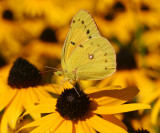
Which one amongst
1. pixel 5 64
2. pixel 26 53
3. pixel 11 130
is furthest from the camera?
pixel 26 53

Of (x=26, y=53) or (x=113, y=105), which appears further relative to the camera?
(x=26, y=53)

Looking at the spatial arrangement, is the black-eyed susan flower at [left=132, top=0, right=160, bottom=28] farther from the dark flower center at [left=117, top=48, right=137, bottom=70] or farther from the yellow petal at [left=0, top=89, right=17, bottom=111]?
the yellow petal at [left=0, top=89, right=17, bottom=111]

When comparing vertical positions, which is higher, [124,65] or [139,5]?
[139,5]

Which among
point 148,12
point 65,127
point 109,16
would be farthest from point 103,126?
point 148,12

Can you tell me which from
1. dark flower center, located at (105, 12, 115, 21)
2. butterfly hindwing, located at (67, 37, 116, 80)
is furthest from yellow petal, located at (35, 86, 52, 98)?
dark flower center, located at (105, 12, 115, 21)

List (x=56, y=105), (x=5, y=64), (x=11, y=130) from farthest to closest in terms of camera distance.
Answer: (x=5, y=64)
(x=11, y=130)
(x=56, y=105)

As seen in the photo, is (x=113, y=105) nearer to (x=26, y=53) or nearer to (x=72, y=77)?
(x=72, y=77)

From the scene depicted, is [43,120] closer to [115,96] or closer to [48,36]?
[115,96]

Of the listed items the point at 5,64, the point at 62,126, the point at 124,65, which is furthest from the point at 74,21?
the point at 5,64
